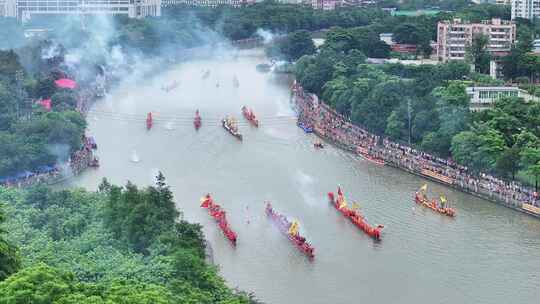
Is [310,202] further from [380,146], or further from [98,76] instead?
[98,76]

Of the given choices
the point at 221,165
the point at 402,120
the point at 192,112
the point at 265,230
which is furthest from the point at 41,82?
the point at 265,230

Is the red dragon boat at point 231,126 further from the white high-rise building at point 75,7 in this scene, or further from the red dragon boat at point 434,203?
the white high-rise building at point 75,7

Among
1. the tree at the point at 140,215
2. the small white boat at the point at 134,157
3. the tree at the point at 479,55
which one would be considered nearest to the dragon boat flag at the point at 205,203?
the tree at the point at 140,215

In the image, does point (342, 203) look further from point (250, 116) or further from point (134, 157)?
point (250, 116)

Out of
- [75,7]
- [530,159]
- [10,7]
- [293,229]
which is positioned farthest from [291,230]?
[10,7]

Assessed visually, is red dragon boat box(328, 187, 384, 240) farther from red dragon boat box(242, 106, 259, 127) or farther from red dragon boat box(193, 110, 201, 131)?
red dragon boat box(193, 110, 201, 131)

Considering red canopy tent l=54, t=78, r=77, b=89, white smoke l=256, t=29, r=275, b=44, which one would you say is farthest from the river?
white smoke l=256, t=29, r=275, b=44
